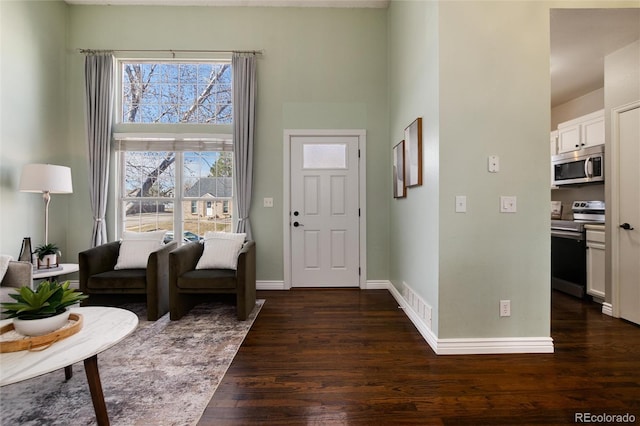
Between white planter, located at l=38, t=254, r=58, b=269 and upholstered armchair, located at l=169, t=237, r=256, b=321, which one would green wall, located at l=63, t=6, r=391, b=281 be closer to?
white planter, located at l=38, t=254, r=58, b=269

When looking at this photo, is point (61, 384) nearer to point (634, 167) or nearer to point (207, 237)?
point (207, 237)

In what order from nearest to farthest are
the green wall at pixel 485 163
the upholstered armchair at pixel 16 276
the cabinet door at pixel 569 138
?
1. the green wall at pixel 485 163
2. the upholstered armchair at pixel 16 276
3. the cabinet door at pixel 569 138

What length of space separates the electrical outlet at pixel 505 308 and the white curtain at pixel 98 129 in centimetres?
447

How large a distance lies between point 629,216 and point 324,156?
3.21m

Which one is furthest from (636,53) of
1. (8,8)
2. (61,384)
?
(8,8)

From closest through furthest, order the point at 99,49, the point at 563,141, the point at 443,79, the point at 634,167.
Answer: the point at 443,79
the point at 634,167
the point at 99,49
the point at 563,141

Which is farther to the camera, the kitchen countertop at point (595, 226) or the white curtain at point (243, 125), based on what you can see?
the white curtain at point (243, 125)

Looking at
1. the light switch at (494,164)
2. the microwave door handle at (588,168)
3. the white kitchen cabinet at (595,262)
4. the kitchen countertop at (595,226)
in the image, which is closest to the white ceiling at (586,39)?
the microwave door handle at (588,168)

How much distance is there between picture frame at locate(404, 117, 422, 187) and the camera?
2584 mm

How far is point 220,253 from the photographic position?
3.13m

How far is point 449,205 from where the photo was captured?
220 centimetres

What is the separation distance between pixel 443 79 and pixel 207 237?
9.16ft

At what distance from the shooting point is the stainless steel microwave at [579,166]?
11.1ft

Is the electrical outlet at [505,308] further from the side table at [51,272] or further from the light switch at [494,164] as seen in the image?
the side table at [51,272]
